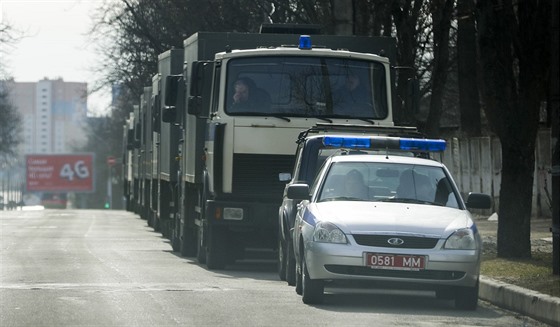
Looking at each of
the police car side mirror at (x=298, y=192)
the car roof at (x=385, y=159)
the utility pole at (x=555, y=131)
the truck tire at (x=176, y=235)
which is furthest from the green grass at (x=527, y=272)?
the truck tire at (x=176, y=235)

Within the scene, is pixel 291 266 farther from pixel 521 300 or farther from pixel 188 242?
pixel 188 242

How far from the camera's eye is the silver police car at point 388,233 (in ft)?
46.5

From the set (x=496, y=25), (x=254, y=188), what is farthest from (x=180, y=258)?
(x=496, y=25)

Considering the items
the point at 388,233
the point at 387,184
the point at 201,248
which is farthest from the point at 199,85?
the point at 388,233

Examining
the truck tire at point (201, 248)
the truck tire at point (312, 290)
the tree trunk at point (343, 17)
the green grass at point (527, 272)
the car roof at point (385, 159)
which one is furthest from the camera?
the tree trunk at point (343, 17)

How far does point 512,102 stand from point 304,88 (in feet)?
9.27

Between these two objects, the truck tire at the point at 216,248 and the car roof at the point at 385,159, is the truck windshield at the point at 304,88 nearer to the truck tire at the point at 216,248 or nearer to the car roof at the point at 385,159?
the truck tire at the point at 216,248

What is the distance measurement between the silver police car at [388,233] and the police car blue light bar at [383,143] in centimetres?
32

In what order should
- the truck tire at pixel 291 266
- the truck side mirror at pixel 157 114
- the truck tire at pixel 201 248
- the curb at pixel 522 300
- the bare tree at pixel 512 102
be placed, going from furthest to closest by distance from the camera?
the truck side mirror at pixel 157 114
the truck tire at pixel 201 248
the bare tree at pixel 512 102
the truck tire at pixel 291 266
the curb at pixel 522 300

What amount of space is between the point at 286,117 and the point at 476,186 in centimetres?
1869

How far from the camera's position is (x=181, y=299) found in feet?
49.4

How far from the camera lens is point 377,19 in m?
29.1

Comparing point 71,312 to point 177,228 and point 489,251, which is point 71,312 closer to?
point 489,251

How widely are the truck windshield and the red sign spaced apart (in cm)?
11182
